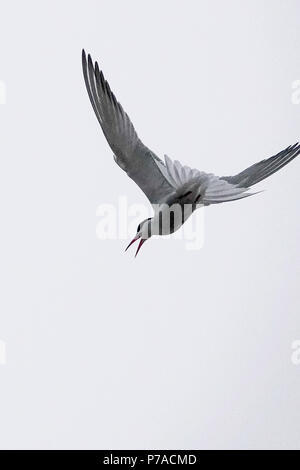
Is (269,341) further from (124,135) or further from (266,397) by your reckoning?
(124,135)

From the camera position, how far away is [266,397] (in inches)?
2135

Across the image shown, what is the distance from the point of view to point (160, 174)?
344 inches

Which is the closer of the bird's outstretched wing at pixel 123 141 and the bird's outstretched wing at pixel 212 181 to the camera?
the bird's outstretched wing at pixel 212 181

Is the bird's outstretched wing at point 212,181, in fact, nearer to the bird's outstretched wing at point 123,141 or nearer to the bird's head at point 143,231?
the bird's outstretched wing at point 123,141

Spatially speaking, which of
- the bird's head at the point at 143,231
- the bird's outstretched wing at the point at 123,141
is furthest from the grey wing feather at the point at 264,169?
the bird's head at the point at 143,231

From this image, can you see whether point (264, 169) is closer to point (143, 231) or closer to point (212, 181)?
point (212, 181)

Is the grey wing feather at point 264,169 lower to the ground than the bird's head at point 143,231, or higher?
higher

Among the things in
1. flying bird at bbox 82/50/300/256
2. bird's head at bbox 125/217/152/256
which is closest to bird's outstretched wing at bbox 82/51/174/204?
flying bird at bbox 82/50/300/256

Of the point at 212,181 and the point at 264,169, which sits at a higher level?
the point at 264,169

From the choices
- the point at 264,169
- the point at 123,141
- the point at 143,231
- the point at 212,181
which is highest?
the point at 123,141

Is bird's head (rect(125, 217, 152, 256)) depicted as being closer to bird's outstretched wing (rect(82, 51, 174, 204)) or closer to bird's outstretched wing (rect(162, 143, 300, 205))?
bird's outstretched wing (rect(82, 51, 174, 204))

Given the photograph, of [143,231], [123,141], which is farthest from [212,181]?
[123,141]

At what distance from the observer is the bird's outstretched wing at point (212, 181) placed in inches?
312

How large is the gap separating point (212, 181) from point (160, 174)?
77 cm
